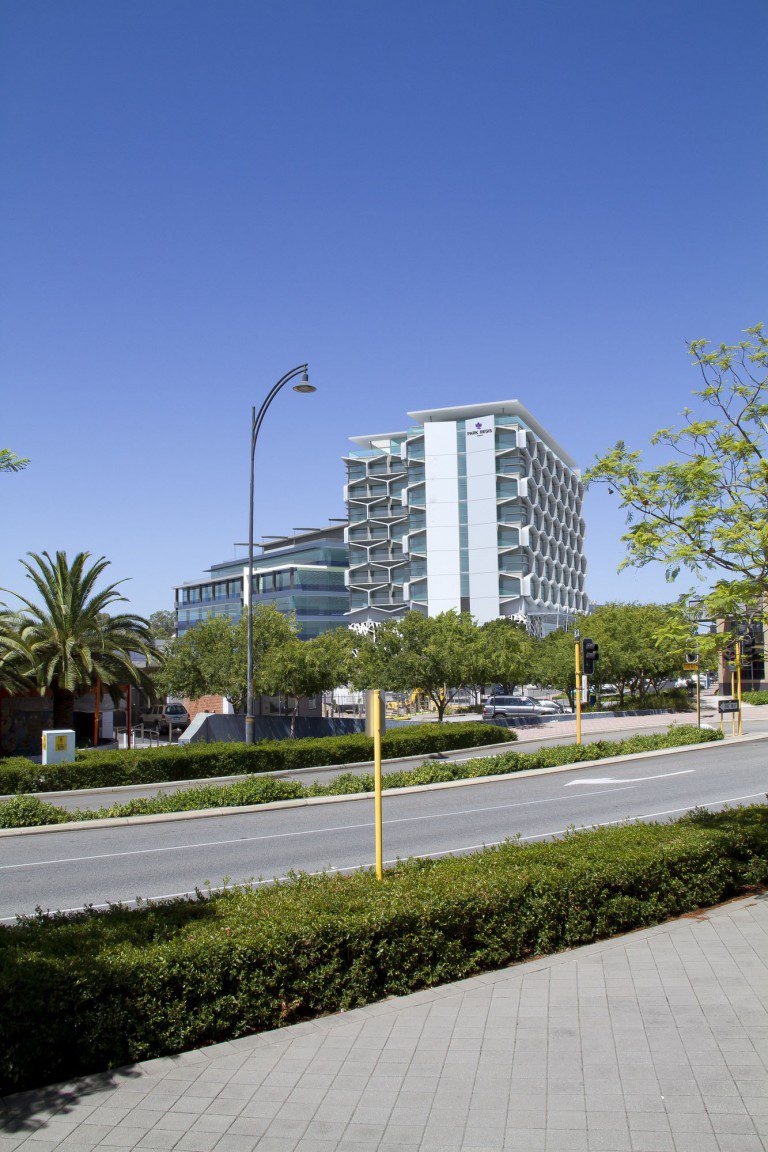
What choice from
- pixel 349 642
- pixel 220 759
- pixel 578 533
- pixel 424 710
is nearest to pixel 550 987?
pixel 220 759

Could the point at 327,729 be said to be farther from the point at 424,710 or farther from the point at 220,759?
the point at 424,710

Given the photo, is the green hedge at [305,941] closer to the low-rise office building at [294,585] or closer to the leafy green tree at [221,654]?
the leafy green tree at [221,654]

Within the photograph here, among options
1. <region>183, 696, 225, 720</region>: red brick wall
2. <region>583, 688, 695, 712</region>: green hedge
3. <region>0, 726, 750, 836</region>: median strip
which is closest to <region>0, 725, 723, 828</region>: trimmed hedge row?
<region>0, 726, 750, 836</region>: median strip

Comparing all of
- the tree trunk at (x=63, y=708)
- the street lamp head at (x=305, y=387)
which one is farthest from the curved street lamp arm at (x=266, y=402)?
the tree trunk at (x=63, y=708)

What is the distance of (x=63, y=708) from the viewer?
37.0m

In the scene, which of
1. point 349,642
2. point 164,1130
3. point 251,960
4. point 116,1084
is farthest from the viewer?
point 349,642

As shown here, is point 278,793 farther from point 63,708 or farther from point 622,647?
point 622,647

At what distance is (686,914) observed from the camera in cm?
945

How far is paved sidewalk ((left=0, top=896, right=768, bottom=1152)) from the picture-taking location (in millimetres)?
4871

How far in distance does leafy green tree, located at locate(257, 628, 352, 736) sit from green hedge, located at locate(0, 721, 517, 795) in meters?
10.6

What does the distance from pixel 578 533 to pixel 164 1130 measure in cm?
13267

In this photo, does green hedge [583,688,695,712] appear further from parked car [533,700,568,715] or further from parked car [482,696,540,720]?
parked car [482,696,540,720]

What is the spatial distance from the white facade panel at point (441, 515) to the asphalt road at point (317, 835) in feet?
281

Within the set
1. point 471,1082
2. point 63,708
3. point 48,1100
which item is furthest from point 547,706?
point 48,1100
